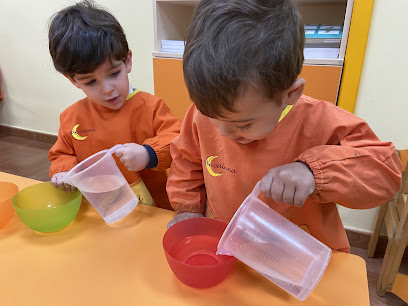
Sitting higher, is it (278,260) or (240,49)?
(240,49)

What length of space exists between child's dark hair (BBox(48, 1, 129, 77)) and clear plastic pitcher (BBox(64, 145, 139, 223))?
27 centimetres

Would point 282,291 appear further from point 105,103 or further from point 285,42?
point 105,103

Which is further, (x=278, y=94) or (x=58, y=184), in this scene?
(x=58, y=184)

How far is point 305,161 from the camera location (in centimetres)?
52

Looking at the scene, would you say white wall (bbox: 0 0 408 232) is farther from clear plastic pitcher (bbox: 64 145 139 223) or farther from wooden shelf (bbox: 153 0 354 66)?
clear plastic pitcher (bbox: 64 145 139 223)

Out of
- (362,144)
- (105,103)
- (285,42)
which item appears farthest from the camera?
(105,103)

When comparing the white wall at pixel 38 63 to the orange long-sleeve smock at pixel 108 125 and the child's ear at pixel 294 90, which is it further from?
the child's ear at pixel 294 90

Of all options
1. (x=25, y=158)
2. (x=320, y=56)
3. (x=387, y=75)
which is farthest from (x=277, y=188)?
(x=25, y=158)

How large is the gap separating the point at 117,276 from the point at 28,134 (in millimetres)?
2647

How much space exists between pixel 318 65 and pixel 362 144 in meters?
0.69

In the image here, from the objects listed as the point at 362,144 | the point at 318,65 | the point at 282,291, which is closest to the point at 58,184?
the point at 282,291

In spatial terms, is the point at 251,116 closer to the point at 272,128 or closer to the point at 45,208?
the point at 272,128

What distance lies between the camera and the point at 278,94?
480 mm

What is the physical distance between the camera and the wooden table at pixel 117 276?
0.51 meters
